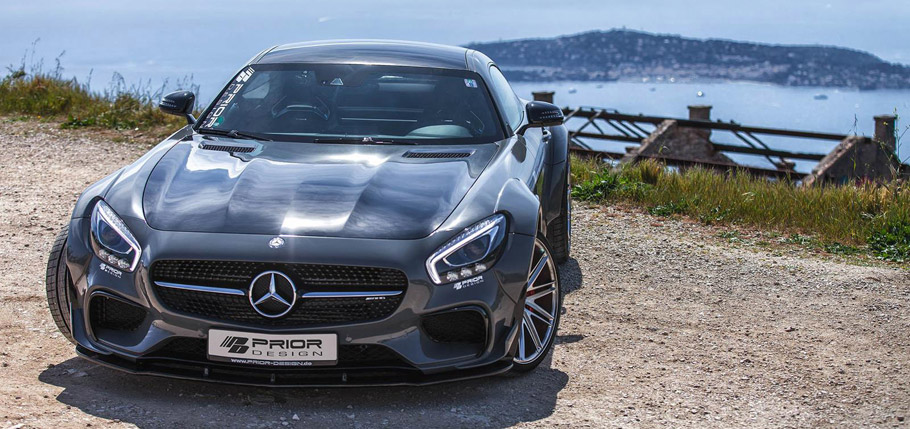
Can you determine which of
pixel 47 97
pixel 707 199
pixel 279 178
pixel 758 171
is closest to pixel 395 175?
pixel 279 178

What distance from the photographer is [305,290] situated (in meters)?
3.57

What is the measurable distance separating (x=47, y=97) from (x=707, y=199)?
9.44m

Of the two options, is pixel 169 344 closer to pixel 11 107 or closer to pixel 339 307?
pixel 339 307

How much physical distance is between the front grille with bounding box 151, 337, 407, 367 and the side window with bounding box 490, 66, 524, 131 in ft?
6.62

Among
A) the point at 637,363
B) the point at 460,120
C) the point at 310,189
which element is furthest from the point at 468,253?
the point at 460,120

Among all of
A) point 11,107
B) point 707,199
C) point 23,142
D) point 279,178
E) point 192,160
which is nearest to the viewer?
point 279,178

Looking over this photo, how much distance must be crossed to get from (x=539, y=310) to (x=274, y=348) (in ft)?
4.01

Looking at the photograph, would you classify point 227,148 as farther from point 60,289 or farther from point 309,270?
point 309,270

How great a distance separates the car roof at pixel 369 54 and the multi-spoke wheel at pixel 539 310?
179 cm

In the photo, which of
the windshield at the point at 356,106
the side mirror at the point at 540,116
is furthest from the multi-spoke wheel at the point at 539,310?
the side mirror at the point at 540,116

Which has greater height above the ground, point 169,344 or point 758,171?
point 169,344

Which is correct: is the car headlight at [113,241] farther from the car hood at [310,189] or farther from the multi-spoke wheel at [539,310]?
the multi-spoke wheel at [539,310]

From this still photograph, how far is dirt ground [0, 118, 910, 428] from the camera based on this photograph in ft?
12.4

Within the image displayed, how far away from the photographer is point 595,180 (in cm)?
911
